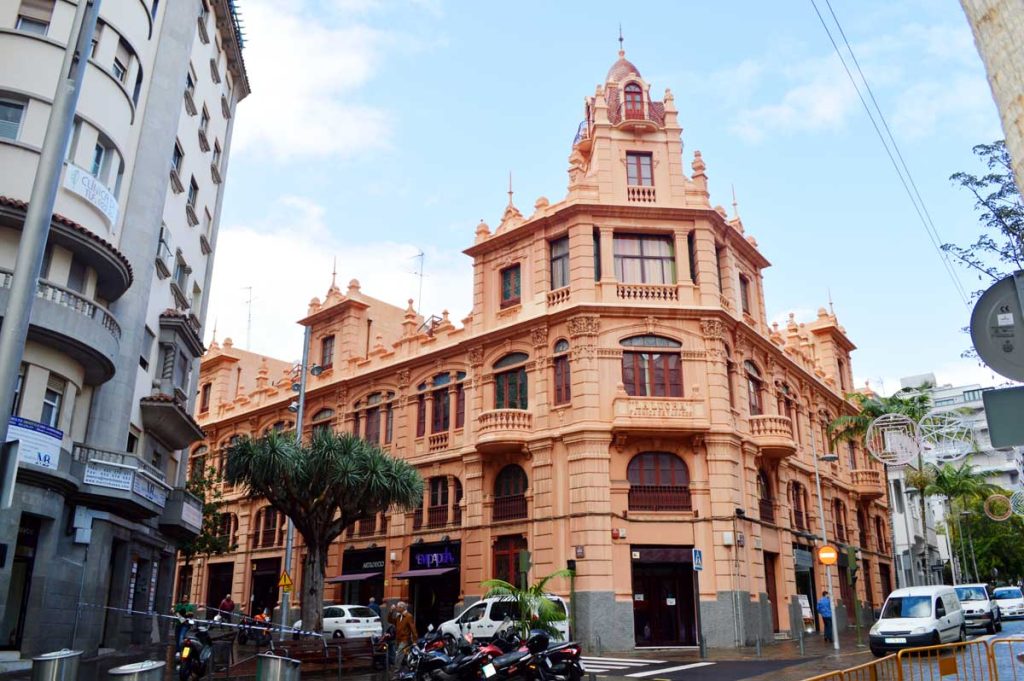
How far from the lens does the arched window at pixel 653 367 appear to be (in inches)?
1197

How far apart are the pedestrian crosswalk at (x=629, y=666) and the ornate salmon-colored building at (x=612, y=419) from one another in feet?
7.64

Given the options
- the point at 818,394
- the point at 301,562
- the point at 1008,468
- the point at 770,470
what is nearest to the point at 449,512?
the point at 301,562

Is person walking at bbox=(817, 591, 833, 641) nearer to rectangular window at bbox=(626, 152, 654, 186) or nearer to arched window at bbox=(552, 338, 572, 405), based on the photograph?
arched window at bbox=(552, 338, 572, 405)

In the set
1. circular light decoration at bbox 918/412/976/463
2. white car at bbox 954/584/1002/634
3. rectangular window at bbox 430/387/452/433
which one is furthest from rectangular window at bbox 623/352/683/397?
white car at bbox 954/584/1002/634

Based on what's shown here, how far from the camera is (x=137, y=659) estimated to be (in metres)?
20.5

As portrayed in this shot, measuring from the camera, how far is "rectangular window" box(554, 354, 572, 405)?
101ft

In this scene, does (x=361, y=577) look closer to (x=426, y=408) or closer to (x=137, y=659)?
(x=426, y=408)

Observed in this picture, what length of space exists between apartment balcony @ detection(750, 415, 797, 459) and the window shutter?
26897mm

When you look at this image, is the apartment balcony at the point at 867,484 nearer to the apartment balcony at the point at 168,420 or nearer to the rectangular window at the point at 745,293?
the rectangular window at the point at 745,293

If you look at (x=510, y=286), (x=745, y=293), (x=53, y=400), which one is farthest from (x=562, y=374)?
(x=53, y=400)

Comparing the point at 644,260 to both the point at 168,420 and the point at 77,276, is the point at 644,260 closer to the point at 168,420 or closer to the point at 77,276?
the point at 168,420

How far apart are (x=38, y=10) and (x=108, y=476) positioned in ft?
38.0

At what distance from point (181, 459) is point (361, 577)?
33.6 feet

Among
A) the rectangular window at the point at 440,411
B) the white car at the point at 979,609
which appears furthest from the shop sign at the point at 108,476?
Result: the white car at the point at 979,609
